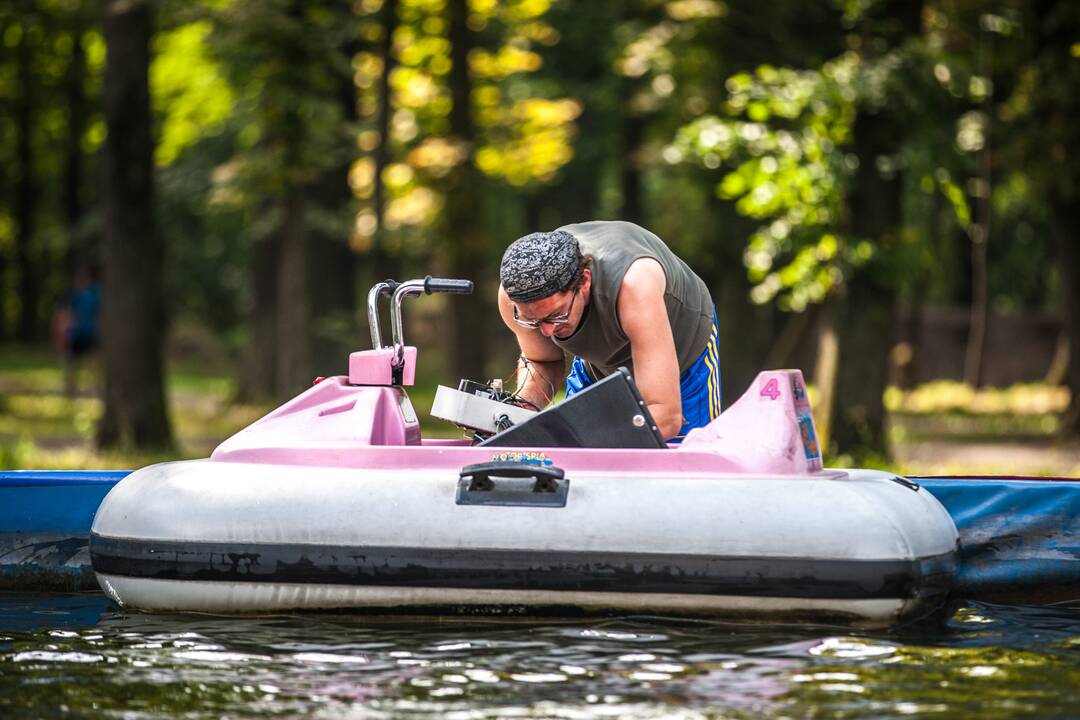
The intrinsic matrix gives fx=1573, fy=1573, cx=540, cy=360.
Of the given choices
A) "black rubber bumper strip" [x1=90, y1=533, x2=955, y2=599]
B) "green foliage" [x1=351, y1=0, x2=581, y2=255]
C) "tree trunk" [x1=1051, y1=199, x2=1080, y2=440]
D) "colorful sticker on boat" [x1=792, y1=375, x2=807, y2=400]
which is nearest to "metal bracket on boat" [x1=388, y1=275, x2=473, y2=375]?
"black rubber bumper strip" [x1=90, y1=533, x2=955, y2=599]

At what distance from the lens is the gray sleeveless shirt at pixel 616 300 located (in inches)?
239

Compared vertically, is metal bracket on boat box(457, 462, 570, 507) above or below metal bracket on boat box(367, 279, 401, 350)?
below

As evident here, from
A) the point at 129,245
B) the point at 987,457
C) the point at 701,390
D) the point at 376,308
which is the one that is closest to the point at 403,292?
the point at 376,308

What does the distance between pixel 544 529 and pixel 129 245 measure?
25.0 feet

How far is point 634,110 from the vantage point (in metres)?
20.2

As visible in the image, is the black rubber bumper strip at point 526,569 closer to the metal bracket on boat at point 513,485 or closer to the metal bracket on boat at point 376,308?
the metal bracket on boat at point 513,485

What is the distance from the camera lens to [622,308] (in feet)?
19.7

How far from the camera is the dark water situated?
4684 mm

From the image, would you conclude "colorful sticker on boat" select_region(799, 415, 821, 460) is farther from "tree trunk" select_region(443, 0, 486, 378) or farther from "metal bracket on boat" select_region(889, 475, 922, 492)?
"tree trunk" select_region(443, 0, 486, 378)

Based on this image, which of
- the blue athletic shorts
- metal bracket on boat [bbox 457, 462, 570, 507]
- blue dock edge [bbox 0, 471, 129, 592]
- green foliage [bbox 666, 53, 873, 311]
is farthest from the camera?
green foliage [bbox 666, 53, 873, 311]

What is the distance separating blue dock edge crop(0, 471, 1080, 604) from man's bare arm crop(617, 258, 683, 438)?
1.44 meters

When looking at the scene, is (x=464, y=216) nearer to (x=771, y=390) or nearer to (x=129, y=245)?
(x=129, y=245)

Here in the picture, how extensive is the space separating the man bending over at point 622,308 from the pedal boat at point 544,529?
0.23m

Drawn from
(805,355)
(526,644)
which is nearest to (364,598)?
(526,644)
